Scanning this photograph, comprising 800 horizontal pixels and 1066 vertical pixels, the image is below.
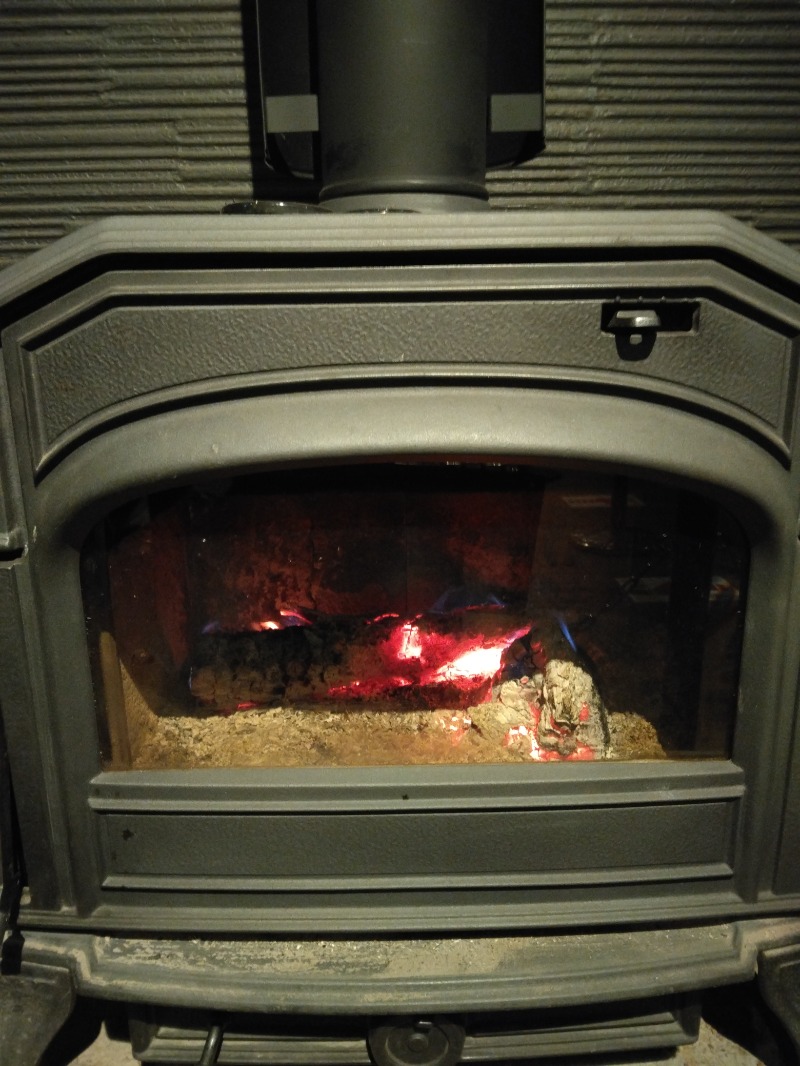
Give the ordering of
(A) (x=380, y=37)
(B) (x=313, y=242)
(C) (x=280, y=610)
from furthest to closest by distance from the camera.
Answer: (C) (x=280, y=610) < (A) (x=380, y=37) < (B) (x=313, y=242)

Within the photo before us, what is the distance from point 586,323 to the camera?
829 millimetres

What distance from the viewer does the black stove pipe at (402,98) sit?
0.90 metres

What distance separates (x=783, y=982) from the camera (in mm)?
987

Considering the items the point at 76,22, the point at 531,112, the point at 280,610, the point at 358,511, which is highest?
the point at 76,22

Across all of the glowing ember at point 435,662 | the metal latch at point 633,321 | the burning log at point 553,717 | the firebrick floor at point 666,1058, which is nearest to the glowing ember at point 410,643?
the glowing ember at point 435,662

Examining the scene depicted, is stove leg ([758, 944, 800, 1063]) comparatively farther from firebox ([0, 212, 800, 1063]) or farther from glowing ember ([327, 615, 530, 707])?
glowing ember ([327, 615, 530, 707])

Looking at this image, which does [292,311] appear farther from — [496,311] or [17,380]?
[17,380]

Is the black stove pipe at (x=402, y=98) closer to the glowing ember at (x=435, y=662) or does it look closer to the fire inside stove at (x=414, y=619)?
the fire inside stove at (x=414, y=619)

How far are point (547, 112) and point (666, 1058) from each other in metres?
1.57

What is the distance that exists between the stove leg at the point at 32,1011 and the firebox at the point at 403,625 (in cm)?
1

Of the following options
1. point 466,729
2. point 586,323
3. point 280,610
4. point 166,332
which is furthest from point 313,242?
point 466,729

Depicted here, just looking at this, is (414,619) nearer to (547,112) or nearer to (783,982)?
(783,982)

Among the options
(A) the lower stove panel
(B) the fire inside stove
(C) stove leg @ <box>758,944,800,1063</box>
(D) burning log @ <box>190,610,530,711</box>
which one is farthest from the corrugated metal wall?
(A) the lower stove panel

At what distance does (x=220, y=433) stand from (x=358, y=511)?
0.23m
